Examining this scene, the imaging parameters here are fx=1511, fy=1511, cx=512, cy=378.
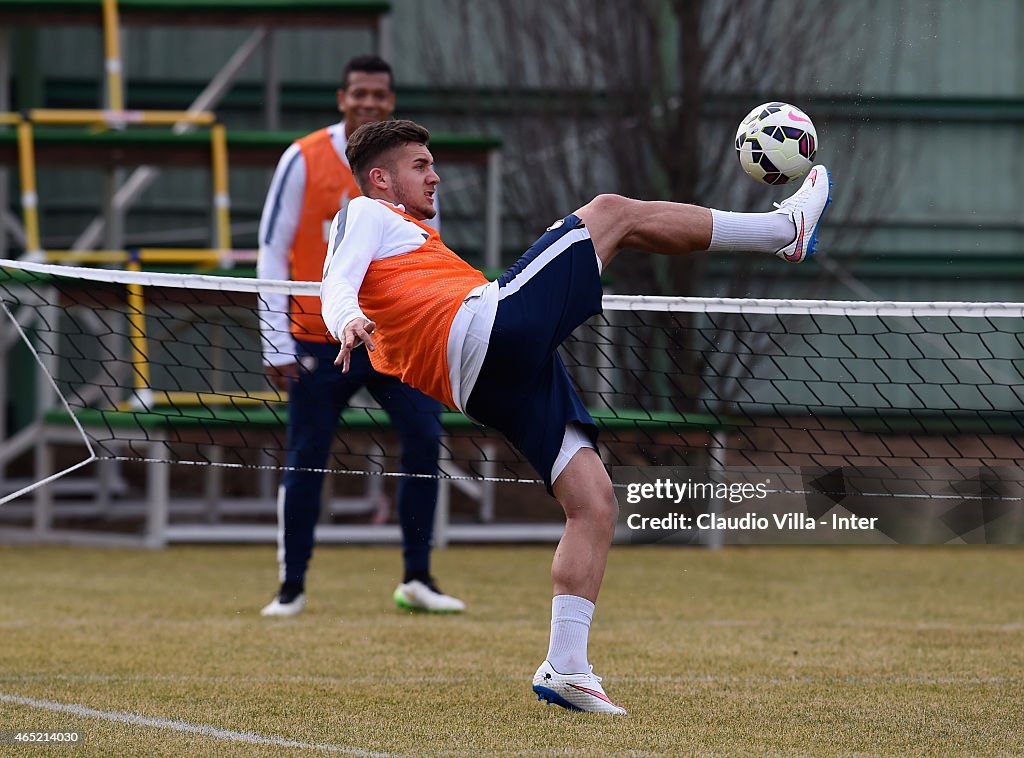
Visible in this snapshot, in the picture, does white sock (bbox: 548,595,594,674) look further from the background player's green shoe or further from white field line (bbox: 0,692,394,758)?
the background player's green shoe

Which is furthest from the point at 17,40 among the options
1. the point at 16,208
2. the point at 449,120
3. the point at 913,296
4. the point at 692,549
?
the point at 913,296

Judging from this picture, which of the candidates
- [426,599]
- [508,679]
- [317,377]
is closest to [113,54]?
[317,377]

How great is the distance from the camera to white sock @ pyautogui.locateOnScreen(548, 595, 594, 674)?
4.21 meters

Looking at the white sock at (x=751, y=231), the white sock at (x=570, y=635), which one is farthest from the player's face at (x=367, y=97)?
the white sock at (x=570, y=635)

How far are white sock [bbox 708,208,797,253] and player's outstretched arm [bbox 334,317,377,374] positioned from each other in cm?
109

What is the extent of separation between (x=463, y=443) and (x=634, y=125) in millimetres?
3273

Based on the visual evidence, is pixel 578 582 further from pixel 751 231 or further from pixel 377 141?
pixel 377 141

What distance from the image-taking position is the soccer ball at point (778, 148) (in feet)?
16.1

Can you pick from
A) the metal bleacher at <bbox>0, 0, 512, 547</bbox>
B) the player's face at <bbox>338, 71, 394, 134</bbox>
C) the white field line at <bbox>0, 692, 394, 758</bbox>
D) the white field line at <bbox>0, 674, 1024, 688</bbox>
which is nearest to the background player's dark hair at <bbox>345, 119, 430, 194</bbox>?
the white field line at <bbox>0, 674, 1024, 688</bbox>

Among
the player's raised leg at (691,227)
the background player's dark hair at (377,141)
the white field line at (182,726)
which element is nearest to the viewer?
the white field line at (182,726)

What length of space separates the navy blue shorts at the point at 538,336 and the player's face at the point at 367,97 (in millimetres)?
2596

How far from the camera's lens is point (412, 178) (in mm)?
4766

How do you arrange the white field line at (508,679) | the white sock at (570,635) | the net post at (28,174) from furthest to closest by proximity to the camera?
the net post at (28,174) → the white field line at (508,679) → the white sock at (570,635)

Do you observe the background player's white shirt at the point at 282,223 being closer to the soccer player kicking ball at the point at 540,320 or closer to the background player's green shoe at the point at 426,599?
the background player's green shoe at the point at 426,599
